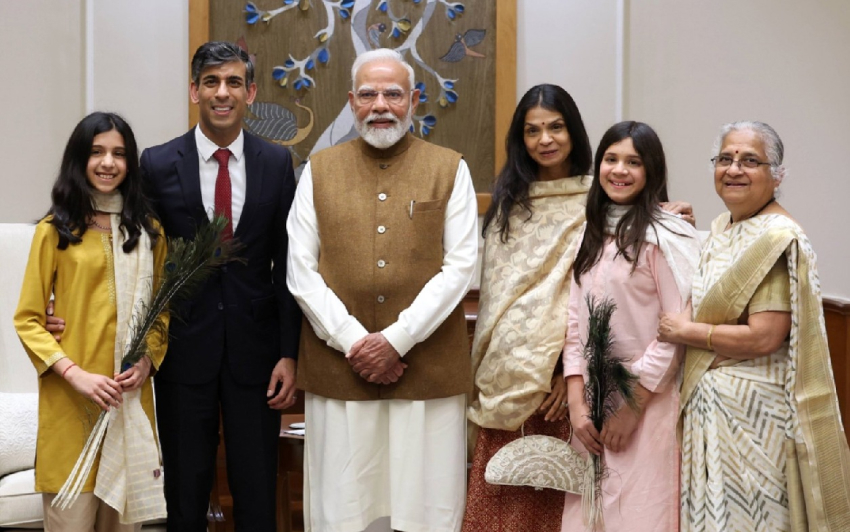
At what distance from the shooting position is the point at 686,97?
15.5 feet

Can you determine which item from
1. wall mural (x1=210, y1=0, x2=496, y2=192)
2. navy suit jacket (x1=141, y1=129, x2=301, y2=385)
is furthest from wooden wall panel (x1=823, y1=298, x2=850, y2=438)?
navy suit jacket (x1=141, y1=129, x2=301, y2=385)

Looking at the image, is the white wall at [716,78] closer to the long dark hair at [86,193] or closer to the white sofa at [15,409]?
the long dark hair at [86,193]

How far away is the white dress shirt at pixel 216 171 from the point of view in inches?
128

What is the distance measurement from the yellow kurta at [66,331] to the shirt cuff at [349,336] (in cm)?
60

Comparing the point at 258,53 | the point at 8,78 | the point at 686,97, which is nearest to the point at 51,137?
the point at 8,78

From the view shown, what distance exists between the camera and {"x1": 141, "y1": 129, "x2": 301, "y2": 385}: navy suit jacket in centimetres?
316

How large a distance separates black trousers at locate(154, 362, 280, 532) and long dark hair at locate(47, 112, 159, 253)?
0.54 meters

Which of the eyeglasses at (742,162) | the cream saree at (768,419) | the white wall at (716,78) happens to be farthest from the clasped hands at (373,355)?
the white wall at (716,78)

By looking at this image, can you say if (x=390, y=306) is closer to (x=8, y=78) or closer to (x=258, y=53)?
(x=258, y=53)

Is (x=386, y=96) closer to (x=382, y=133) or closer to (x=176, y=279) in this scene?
(x=382, y=133)

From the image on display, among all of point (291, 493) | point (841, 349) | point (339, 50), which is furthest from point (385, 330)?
point (339, 50)

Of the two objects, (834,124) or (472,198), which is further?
(834,124)

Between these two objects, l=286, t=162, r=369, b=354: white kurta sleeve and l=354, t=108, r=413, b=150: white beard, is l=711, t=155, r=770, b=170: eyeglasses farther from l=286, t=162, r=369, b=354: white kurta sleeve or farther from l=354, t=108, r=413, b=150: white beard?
l=286, t=162, r=369, b=354: white kurta sleeve

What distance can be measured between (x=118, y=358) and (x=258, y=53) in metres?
2.46
